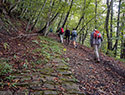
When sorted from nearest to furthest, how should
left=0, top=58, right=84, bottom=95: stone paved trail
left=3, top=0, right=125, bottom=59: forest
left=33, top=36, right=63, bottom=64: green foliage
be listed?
left=0, top=58, right=84, bottom=95: stone paved trail → left=33, top=36, right=63, bottom=64: green foliage → left=3, top=0, right=125, bottom=59: forest

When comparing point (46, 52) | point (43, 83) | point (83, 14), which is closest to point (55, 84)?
point (43, 83)

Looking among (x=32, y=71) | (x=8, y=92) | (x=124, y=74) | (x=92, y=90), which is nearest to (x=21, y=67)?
(x=32, y=71)

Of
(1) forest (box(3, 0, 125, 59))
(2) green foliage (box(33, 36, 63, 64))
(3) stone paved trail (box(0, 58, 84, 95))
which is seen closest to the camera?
(3) stone paved trail (box(0, 58, 84, 95))

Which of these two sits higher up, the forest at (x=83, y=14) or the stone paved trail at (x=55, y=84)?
the forest at (x=83, y=14)

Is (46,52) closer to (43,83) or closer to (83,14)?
(43,83)

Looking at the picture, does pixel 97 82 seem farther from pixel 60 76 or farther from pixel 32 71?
pixel 32 71

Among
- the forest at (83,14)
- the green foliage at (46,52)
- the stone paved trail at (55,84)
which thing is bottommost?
the stone paved trail at (55,84)

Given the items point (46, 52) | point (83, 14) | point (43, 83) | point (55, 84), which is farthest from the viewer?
point (83, 14)

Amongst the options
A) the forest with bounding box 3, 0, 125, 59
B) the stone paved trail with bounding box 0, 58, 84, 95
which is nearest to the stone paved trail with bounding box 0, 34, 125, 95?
the stone paved trail with bounding box 0, 58, 84, 95

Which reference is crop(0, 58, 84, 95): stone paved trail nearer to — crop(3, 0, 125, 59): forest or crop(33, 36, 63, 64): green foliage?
crop(33, 36, 63, 64): green foliage

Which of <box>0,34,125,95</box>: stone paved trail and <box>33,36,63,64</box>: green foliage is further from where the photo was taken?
<box>33,36,63,64</box>: green foliage

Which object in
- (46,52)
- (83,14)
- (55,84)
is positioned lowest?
(55,84)

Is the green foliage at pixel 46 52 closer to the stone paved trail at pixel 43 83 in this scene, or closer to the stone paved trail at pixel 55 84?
the stone paved trail at pixel 55 84

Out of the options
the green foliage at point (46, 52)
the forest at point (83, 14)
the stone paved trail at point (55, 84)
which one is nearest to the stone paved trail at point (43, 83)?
the stone paved trail at point (55, 84)
